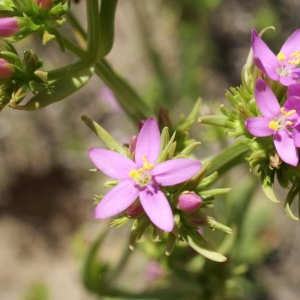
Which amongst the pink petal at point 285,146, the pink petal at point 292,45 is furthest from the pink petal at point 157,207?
the pink petal at point 292,45

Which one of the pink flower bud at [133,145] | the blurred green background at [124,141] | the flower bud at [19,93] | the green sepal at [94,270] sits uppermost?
the flower bud at [19,93]

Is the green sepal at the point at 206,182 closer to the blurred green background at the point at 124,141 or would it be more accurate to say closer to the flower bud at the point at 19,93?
the flower bud at the point at 19,93

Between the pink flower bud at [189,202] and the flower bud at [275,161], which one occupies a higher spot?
the pink flower bud at [189,202]

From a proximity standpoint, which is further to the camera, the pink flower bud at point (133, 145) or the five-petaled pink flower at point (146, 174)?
the pink flower bud at point (133, 145)

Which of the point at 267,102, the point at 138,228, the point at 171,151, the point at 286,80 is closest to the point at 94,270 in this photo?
the point at 138,228

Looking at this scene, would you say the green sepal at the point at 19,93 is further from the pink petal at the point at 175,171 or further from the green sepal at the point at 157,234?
the green sepal at the point at 157,234

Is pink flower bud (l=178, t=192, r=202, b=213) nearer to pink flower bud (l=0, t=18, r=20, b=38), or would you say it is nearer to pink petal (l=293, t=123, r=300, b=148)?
pink petal (l=293, t=123, r=300, b=148)

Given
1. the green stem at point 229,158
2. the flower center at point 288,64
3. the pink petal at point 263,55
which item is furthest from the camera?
the green stem at point 229,158

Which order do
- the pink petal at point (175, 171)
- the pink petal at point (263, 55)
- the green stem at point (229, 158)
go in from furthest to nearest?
the green stem at point (229, 158)
the pink petal at point (263, 55)
the pink petal at point (175, 171)
